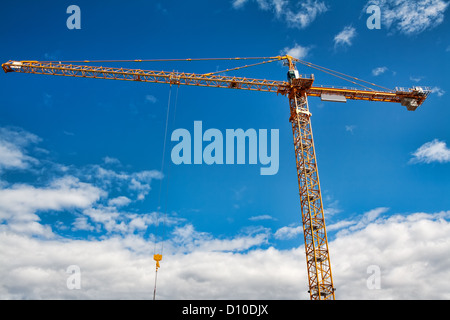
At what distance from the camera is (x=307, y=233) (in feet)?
141

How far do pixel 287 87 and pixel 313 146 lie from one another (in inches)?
414

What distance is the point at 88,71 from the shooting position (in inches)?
1987

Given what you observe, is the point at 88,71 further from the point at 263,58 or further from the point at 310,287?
the point at 310,287

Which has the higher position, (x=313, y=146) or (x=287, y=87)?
(x=287, y=87)

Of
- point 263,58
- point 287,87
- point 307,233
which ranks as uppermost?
point 263,58
